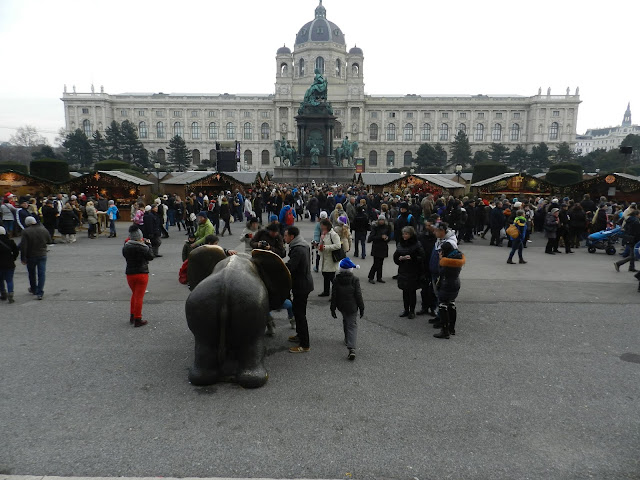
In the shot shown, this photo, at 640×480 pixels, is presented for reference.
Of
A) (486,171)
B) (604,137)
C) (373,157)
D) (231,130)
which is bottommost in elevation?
(486,171)

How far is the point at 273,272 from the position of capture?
18.8 feet

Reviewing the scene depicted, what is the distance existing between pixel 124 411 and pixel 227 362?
4.02ft

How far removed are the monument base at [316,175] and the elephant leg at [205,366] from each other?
35398 millimetres

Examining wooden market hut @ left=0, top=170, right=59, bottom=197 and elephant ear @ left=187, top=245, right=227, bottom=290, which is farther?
wooden market hut @ left=0, top=170, right=59, bottom=197

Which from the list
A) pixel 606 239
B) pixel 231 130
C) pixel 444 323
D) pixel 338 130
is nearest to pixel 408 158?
pixel 338 130

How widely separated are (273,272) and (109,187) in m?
19.1

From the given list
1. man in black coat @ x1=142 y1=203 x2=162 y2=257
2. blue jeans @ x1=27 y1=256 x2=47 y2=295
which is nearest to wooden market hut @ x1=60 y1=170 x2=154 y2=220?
man in black coat @ x1=142 y1=203 x2=162 y2=257

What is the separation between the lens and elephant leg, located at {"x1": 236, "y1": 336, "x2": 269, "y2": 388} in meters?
5.27

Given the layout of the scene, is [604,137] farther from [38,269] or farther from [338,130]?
[38,269]

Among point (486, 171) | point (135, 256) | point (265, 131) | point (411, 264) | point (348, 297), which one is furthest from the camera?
point (265, 131)

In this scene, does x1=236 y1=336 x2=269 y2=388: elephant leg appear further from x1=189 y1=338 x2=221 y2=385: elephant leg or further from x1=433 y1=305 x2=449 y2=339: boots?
x1=433 y1=305 x2=449 y2=339: boots

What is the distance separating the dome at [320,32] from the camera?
340 feet

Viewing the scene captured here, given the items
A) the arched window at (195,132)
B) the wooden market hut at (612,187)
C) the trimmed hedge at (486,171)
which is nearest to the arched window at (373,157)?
the arched window at (195,132)

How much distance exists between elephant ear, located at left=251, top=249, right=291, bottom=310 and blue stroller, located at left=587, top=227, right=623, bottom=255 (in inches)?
508
